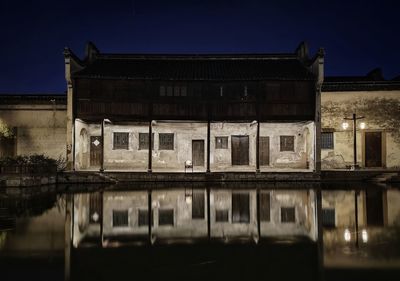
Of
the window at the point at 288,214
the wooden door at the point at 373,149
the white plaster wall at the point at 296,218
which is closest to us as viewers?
the white plaster wall at the point at 296,218

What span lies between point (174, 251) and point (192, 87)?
18402 mm

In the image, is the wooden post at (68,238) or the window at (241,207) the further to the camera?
the window at (241,207)

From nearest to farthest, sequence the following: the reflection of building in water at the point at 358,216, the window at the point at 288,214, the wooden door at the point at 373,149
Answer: the reflection of building in water at the point at 358,216 → the window at the point at 288,214 → the wooden door at the point at 373,149

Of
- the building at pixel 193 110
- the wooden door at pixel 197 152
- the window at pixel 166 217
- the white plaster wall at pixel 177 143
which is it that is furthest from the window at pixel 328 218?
the wooden door at pixel 197 152

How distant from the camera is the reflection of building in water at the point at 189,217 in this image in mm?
8203

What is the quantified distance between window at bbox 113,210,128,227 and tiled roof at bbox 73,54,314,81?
47.0 ft

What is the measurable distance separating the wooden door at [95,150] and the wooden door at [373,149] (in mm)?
20753

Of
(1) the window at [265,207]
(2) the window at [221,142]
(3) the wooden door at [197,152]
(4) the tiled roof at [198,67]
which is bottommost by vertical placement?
(1) the window at [265,207]

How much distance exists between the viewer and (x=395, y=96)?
26016 mm

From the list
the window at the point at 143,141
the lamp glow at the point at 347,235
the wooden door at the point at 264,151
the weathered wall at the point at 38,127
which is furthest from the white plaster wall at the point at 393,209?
the weathered wall at the point at 38,127

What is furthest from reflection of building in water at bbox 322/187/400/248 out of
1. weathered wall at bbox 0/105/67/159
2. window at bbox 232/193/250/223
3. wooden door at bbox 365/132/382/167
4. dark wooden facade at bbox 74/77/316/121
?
weathered wall at bbox 0/105/67/159

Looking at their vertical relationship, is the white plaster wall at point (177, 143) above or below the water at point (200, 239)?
above

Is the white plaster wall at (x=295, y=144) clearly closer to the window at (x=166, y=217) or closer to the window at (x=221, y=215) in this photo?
the window at (x=221, y=215)

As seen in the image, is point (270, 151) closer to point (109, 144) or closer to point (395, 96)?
point (395, 96)
